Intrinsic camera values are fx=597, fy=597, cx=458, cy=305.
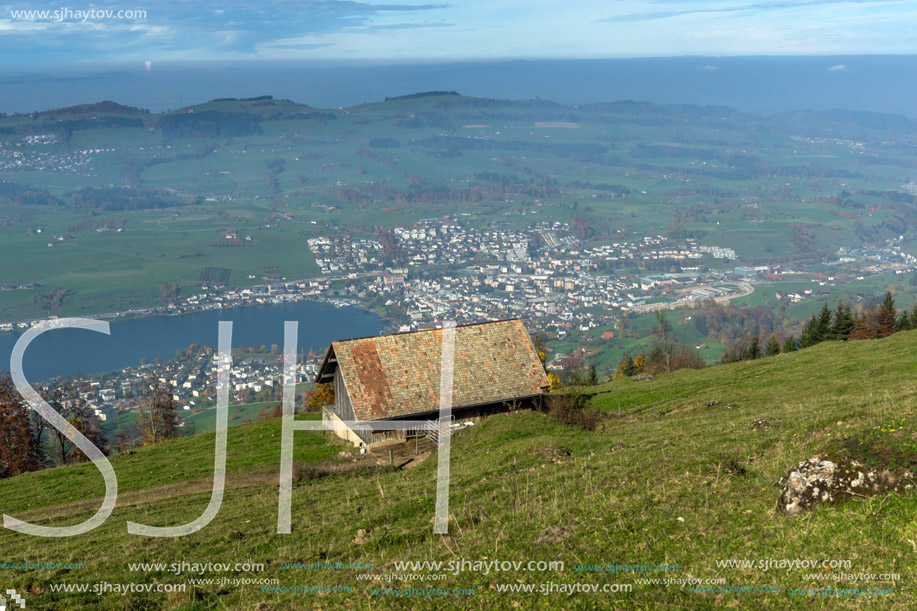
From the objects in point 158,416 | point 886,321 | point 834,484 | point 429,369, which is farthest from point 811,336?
point 158,416

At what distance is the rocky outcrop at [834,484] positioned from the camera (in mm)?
9969

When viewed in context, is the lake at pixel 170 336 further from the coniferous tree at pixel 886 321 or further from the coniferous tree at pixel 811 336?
the coniferous tree at pixel 886 321

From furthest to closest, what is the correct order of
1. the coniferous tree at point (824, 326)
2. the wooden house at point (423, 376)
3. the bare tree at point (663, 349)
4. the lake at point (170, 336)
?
the lake at point (170, 336), the bare tree at point (663, 349), the coniferous tree at point (824, 326), the wooden house at point (423, 376)

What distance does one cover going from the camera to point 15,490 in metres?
24.6

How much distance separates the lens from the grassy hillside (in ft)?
29.1

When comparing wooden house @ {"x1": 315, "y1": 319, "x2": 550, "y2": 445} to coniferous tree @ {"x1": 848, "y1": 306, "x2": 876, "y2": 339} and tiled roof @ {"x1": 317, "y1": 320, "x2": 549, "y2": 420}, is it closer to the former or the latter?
tiled roof @ {"x1": 317, "y1": 320, "x2": 549, "y2": 420}

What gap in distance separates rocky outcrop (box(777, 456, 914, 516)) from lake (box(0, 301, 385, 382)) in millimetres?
114811

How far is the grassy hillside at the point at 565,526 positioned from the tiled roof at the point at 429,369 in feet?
15.4

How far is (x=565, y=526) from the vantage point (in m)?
11.2

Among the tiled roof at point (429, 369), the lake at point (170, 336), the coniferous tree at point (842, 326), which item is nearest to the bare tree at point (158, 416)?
the tiled roof at point (429, 369)

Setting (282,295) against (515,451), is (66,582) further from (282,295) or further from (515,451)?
(282,295)

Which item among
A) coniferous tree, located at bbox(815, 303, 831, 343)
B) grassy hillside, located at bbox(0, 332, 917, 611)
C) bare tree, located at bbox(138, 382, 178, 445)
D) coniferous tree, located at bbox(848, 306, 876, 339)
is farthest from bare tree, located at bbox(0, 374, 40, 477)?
coniferous tree, located at bbox(848, 306, 876, 339)

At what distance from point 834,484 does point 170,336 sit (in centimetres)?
14585

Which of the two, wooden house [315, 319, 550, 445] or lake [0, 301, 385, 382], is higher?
wooden house [315, 319, 550, 445]
